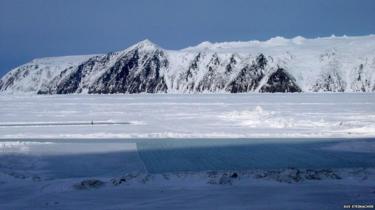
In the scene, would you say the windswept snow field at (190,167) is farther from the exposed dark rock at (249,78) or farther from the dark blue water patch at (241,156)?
the exposed dark rock at (249,78)

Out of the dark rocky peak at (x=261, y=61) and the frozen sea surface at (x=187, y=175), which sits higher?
the dark rocky peak at (x=261, y=61)

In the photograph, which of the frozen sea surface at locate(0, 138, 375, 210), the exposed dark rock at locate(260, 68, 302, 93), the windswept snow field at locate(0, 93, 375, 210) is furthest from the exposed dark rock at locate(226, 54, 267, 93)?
the frozen sea surface at locate(0, 138, 375, 210)

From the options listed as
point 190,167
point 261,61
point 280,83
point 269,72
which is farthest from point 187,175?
point 261,61

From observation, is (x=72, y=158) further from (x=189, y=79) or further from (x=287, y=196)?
(x=189, y=79)

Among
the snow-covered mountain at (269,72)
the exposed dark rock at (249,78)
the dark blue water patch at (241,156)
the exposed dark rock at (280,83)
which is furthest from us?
the exposed dark rock at (249,78)

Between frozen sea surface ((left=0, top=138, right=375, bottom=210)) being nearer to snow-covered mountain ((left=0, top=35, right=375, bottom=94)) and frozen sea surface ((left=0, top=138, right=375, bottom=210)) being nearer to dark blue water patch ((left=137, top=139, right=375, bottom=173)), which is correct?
dark blue water patch ((left=137, top=139, right=375, bottom=173))

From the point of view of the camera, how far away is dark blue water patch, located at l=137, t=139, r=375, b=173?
14383 millimetres

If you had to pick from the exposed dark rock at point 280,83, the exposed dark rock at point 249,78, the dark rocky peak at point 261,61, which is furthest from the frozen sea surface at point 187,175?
the dark rocky peak at point 261,61

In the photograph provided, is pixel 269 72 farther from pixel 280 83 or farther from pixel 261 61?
pixel 261 61

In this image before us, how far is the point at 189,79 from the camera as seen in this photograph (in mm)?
189500

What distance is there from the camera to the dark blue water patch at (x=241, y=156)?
1438 centimetres

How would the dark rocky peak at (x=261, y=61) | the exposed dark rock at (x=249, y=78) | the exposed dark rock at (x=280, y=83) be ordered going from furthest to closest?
the dark rocky peak at (x=261, y=61), the exposed dark rock at (x=249, y=78), the exposed dark rock at (x=280, y=83)

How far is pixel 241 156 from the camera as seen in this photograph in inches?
643

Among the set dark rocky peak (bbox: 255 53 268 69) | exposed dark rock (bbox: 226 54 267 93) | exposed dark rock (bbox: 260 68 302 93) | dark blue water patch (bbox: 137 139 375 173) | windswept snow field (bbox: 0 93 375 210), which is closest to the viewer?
windswept snow field (bbox: 0 93 375 210)
